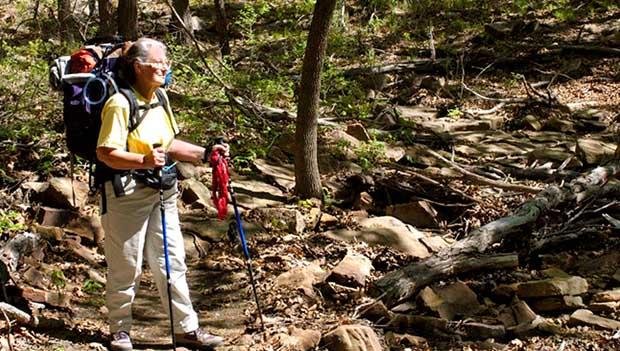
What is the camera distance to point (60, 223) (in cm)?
737

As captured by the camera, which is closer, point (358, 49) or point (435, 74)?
point (435, 74)

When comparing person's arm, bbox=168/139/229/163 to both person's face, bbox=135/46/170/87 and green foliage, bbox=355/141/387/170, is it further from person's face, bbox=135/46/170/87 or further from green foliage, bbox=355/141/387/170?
green foliage, bbox=355/141/387/170

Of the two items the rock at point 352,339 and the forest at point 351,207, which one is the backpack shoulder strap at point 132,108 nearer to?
the forest at point 351,207

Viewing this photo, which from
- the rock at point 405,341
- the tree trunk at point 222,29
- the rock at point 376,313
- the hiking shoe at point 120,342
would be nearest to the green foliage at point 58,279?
the hiking shoe at point 120,342

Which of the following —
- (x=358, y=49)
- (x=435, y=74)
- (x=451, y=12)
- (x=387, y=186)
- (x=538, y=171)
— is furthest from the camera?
(x=451, y=12)

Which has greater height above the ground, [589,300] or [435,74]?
[435,74]

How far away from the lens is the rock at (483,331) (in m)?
5.38

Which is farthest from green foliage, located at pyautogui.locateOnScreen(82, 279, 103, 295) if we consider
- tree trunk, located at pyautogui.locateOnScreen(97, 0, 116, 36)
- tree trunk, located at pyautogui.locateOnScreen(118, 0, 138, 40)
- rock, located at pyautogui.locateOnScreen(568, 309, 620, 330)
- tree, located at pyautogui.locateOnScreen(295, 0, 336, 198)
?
tree trunk, located at pyautogui.locateOnScreen(97, 0, 116, 36)

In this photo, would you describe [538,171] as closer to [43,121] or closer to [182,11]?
[43,121]

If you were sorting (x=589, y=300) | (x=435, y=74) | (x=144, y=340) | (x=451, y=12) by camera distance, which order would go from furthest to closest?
(x=451, y=12) < (x=435, y=74) < (x=589, y=300) < (x=144, y=340)

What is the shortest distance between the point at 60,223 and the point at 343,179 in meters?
3.93

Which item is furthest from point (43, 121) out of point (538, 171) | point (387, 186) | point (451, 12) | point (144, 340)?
point (451, 12)

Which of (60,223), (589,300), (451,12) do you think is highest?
(451,12)

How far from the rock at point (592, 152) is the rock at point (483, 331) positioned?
17.5 ft
